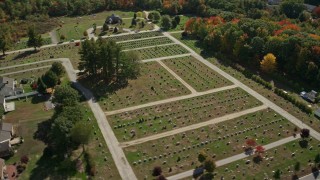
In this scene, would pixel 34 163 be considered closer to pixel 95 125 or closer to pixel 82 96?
pixel 95 125

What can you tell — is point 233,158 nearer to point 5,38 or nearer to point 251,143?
point 251,143

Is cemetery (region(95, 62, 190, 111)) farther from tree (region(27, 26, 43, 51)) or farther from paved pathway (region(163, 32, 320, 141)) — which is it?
tree (region(27, 26, 43, 51))

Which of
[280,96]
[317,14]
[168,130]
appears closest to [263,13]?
[317,14]

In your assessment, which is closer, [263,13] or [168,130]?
[168,130]

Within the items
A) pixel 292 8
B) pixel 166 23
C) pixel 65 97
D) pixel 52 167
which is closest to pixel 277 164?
pixel 52 167

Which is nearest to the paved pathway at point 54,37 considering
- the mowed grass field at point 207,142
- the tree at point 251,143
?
the mowed grass field at point 207,142
